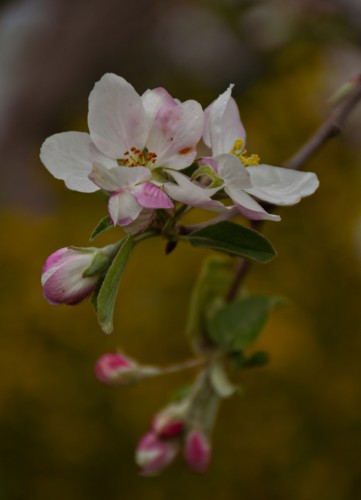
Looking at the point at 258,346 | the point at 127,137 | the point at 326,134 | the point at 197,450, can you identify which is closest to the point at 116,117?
the point at 127,137

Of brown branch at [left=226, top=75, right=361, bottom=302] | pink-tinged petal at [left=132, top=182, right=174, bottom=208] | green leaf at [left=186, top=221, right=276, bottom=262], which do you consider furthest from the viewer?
brown branch at [left=226, top=75, right=361, bottom=302]

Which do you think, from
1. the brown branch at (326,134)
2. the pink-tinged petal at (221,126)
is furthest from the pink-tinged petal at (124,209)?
the brown branch at (326,134)

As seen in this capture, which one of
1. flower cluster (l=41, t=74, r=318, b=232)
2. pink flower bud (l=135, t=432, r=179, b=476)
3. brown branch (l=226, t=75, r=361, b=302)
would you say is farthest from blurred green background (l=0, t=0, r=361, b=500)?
flower cluster (l=41, t=74, r=318, b=232)

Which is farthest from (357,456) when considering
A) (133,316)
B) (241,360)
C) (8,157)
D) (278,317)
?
(8,157)

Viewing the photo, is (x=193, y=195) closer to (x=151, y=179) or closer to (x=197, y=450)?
(x=151, y=179)

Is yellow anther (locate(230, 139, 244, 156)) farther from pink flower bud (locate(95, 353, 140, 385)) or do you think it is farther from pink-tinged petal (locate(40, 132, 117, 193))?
pink flower bud (locate(95, 353, 140, 385))

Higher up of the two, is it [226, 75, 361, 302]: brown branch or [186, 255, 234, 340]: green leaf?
[226, 75, 361, 302]: brown branch

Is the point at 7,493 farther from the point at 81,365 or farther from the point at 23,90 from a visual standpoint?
the point at 23,90
